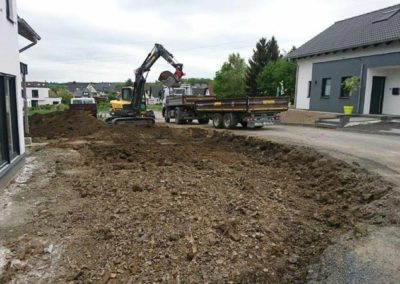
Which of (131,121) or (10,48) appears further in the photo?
(131,121)

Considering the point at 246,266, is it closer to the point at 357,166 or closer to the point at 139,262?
the point at 139,262

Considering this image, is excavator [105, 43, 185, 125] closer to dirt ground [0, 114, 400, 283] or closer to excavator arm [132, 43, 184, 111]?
excavator arm [132, 43, 184, 111]

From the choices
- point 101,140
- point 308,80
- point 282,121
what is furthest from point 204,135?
point 308,80

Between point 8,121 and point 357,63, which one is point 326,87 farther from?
point 8,121

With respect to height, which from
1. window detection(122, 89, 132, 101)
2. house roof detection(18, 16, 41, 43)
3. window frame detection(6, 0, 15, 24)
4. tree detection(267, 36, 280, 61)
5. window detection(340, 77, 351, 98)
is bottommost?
window detection(122, 89, 132, 101)

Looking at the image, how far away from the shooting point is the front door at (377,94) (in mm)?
21688

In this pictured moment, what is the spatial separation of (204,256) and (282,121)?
61.0 ft

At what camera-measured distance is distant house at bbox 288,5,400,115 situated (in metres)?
20.7

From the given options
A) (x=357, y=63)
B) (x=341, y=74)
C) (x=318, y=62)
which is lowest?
(x=341, y=74)

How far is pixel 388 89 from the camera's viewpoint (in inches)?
846

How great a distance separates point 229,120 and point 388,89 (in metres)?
10.3

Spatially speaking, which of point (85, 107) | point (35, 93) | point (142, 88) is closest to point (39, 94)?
point (35, 93)

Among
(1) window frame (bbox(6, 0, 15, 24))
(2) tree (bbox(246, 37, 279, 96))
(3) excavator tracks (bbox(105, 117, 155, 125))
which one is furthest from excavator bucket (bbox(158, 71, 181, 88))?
(2) tree (bbox(246, 37, 279, 96))

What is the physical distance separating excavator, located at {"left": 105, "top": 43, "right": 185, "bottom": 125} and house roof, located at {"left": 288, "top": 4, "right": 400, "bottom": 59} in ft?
38.1
